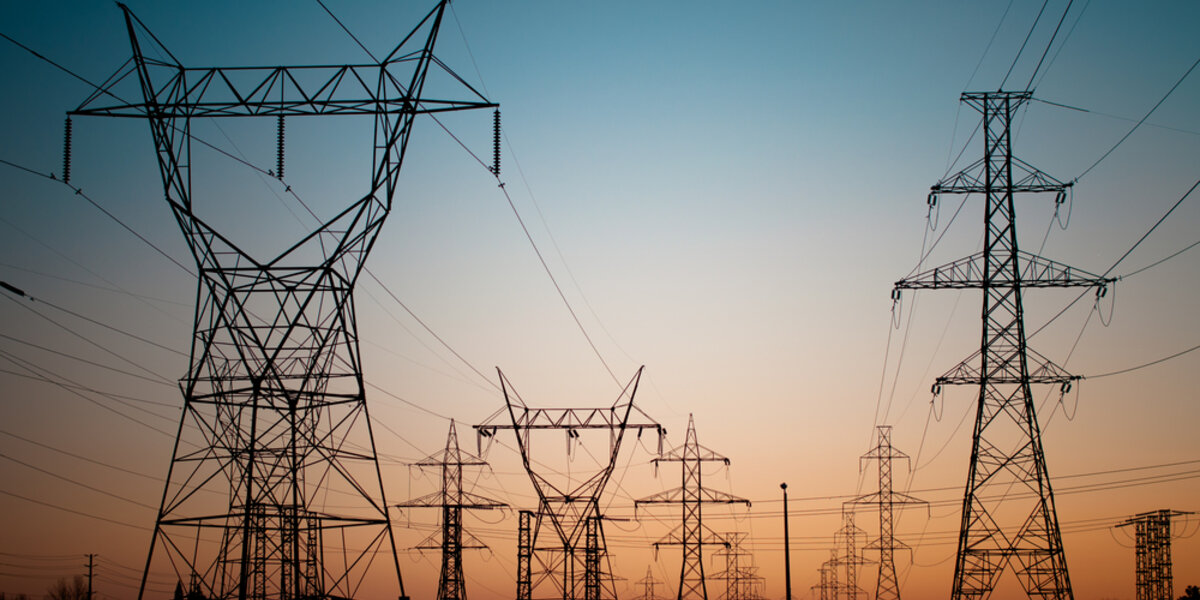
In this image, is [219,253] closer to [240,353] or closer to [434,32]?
[240,353]

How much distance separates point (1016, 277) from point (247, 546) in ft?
90.0

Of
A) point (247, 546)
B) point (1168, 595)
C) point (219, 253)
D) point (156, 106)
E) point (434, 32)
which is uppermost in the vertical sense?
point (434, 32)

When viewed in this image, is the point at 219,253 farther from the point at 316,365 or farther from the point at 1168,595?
the point at 1168,595

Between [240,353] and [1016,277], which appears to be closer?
[240,353]

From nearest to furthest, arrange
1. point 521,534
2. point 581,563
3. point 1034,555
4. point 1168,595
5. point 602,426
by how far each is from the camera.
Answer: point 1034,555
point 602,426
point 581,563
point 521,534
point 1168,595

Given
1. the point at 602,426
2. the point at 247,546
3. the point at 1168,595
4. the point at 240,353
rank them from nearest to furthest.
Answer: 1. the point at 247,546
2. the point at 240,353
3. the point at 602,426
4. the point at 1168,595

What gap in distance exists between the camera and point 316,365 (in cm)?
2791

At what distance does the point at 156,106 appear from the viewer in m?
27.2

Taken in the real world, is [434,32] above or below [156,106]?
above

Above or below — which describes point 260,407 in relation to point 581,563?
above

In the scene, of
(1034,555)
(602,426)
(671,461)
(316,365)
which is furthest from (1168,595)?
(316,365)

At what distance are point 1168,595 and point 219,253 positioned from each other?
236ft

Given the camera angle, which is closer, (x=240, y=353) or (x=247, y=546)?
(x=247, y=546)

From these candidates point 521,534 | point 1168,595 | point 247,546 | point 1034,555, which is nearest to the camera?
point 247,546
